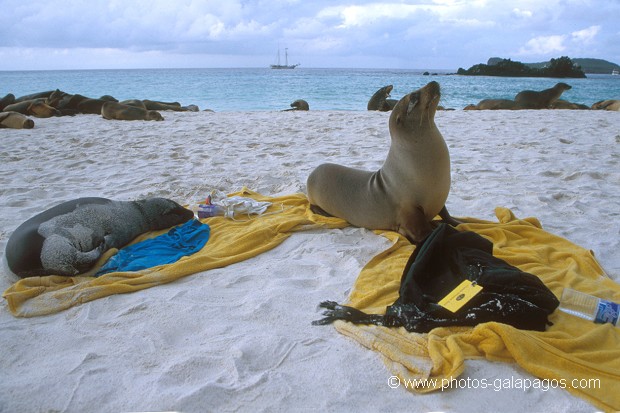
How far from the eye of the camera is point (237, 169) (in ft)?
21.3

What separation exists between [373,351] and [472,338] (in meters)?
0.51

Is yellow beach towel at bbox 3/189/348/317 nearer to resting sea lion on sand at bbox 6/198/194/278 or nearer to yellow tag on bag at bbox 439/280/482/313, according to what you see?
resting sea lion on sand at bbox 6/198/194/278

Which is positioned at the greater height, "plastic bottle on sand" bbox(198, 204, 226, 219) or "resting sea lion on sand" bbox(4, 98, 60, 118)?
"resting sea lion on sand" bbox(4, 98, 60, 118)

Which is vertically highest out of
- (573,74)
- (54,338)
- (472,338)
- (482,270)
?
(573,74)

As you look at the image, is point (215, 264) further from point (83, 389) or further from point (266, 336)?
point (83, 389)

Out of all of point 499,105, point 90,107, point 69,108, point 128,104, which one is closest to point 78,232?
point 128,104

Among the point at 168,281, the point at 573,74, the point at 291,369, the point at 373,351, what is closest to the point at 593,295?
the point at 373,351

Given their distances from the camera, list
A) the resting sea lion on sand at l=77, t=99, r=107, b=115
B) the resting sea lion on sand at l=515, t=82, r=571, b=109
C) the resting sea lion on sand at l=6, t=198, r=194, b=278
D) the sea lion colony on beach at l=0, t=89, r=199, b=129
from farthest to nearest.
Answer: the resting sea lion on sand at l=515, t=82, r=571, b=109, the resting sea lion on sand at l=77, t=99, r=107, b=115, the sea lion colony on beach at l=0, t=89, r=199, b=129, the resting sea lion on sand at l=6, t=198, r=194, b=278

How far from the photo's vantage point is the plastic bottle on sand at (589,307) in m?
2.54

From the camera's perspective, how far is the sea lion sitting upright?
3762 millimetres

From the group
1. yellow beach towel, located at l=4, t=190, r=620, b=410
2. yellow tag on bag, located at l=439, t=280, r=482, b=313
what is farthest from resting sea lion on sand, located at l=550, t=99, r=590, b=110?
yellow tag on bag, located at l=439, t=280, r=482, b=313

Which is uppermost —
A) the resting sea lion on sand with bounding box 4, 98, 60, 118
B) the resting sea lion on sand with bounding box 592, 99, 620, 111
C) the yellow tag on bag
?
the resting sea lion on sand with bounding box 592, 99, 620, 111

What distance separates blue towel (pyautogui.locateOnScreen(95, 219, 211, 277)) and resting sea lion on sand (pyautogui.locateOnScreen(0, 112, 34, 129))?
27.5 feet

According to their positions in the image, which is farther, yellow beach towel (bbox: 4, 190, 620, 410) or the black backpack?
the black backpack
